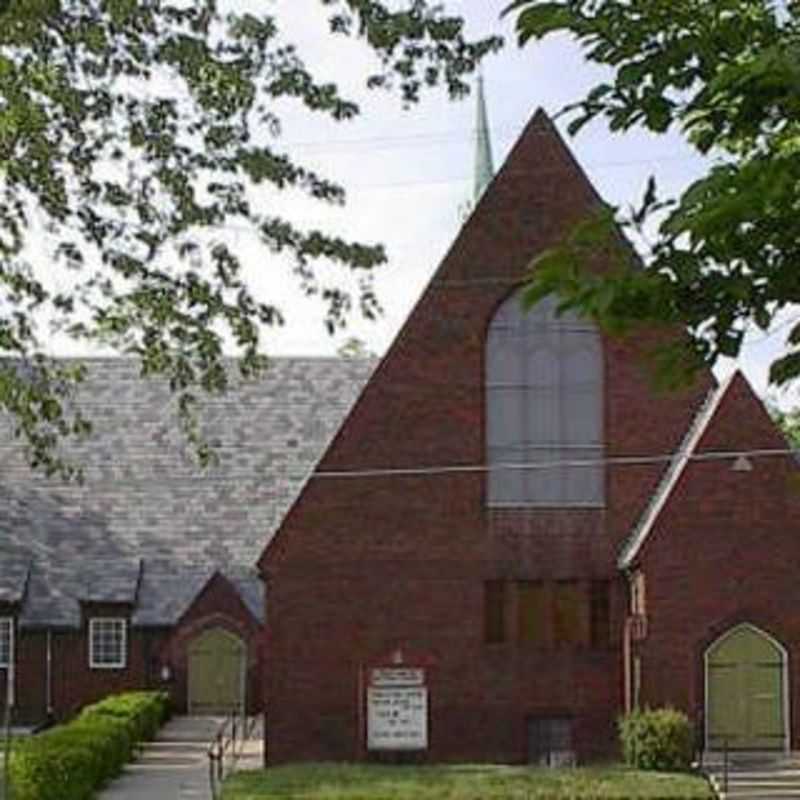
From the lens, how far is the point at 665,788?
25.3 m

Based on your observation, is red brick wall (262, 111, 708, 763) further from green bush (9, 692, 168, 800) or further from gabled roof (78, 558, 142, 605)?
gabled roof (78, 558, 142, 605)

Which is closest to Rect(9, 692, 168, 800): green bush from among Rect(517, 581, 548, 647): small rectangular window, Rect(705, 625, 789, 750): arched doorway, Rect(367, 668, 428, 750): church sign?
Rect(367, 668, 428, 750): church sign

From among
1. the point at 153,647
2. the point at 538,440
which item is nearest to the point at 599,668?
the point at 538,440

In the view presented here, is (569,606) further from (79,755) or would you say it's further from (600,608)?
(79,755)

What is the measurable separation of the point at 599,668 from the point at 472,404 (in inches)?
222

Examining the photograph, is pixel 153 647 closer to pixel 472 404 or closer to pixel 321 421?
pixel 321 421

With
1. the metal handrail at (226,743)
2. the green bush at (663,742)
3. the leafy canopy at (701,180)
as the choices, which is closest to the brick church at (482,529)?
the metal handrail at (226,743)

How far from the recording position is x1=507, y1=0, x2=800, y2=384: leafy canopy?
18.6ft

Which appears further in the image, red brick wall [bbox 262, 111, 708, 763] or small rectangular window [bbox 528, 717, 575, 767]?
small rectangular window [bbox 528, 717, 575, 767]

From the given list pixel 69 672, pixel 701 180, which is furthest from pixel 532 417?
pixel 701 180

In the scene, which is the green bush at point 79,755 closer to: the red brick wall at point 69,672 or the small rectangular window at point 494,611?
the small rectangular window at point 494,611

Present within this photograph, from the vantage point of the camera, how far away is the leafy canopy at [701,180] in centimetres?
566

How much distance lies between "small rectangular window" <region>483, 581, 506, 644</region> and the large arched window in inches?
64.1

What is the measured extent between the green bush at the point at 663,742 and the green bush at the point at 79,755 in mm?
9093
